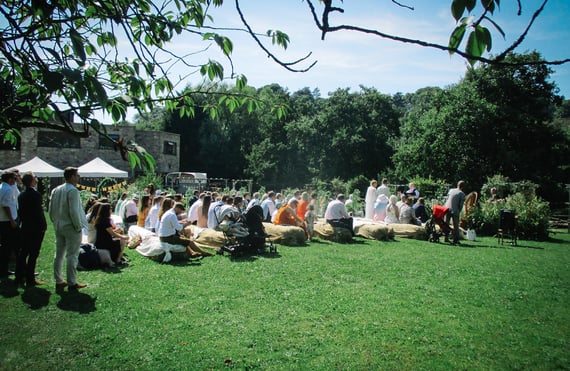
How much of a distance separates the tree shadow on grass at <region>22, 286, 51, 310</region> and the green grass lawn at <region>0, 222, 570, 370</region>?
0.04 meters

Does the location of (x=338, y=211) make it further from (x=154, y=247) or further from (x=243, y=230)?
(x=154, y=247)

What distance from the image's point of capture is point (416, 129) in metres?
29.4

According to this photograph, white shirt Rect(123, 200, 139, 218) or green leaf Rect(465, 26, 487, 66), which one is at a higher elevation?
green leaf Rect(465, 26, 487, 66)

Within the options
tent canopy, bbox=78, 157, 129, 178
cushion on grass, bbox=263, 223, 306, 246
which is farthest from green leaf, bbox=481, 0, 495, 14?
tent canopy, bbox=78, 157, 129, 178

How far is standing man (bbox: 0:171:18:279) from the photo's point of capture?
618 cm

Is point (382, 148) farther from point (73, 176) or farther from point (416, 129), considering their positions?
point (73, 176)

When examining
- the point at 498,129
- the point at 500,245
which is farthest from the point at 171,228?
the point at 498,129

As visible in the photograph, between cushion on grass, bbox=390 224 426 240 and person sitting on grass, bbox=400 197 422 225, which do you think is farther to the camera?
person sitting on grass, bbox=400 197 422 225

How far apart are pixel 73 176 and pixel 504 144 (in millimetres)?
27146

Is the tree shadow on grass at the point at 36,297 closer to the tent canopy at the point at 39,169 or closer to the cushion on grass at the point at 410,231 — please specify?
the cushion on grass at the point at 410,231

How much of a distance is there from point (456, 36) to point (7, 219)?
759 centimetres

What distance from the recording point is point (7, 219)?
248 inches

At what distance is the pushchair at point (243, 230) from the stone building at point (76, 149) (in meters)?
15.9

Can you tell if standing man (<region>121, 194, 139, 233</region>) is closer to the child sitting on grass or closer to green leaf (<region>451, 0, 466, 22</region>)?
the child sitting on grass
